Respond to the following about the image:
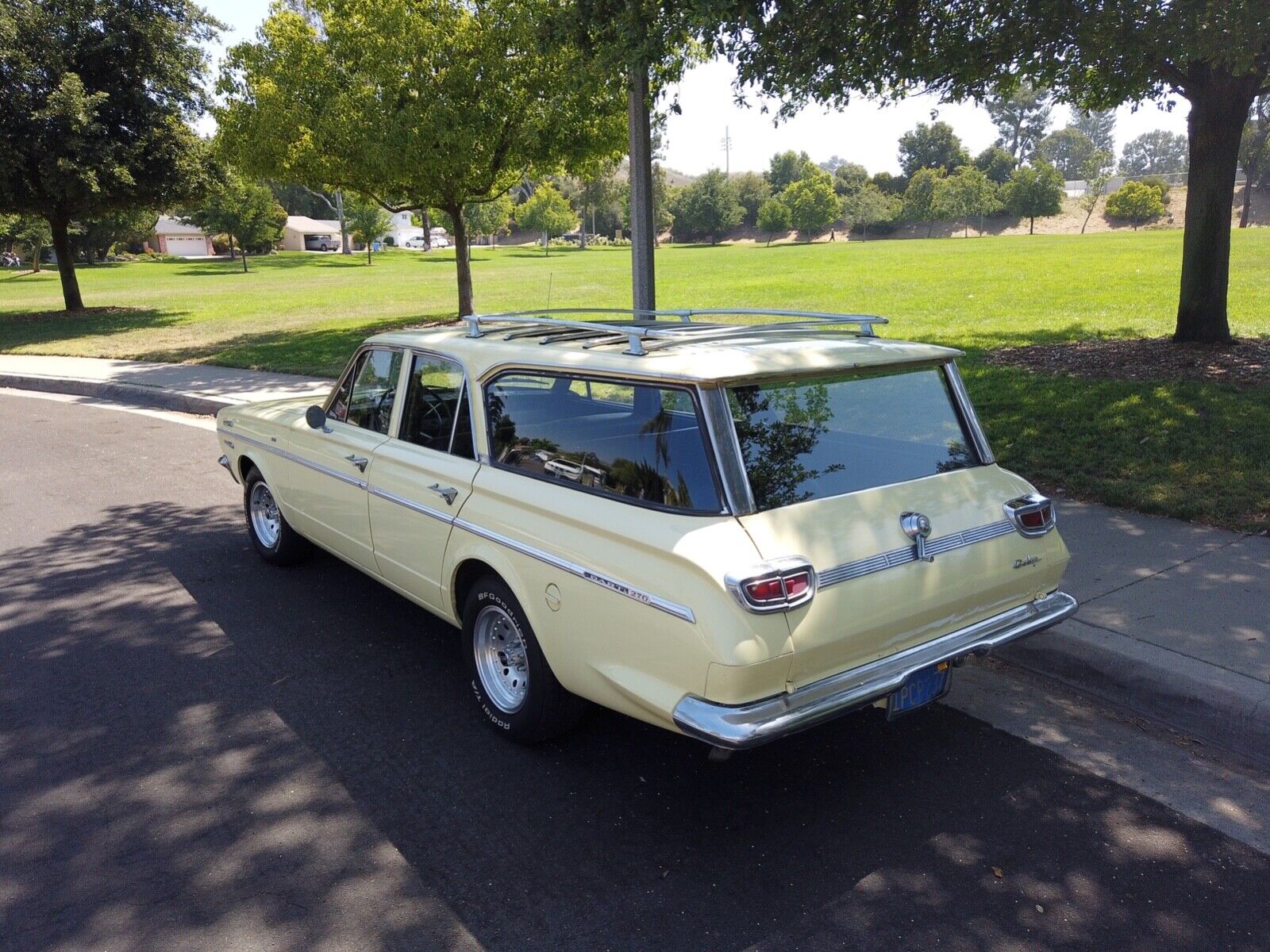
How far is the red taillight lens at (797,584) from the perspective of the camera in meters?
3.16

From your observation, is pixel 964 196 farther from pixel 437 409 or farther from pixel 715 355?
pixel 715 355

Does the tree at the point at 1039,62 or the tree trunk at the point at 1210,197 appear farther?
the tree trunk at the point at 1210,197

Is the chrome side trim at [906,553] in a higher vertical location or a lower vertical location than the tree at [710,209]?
lower

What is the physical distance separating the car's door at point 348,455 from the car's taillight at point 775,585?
2.51 m

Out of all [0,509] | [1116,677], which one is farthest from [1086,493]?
[0,509]

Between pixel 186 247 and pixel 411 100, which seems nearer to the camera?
pixel 411 100

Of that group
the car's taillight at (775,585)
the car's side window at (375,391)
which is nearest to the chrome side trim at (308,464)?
the car's side window at (375,391)

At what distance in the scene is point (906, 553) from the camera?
11.5ft

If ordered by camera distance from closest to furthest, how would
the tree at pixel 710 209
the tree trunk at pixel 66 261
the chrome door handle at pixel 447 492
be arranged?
the chrome door handle at pixel 447 492 < the tree trunk at pixel 66 261 < the tree at pixel 710 209

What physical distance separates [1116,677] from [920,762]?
1192mm

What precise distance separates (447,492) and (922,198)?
92580mm

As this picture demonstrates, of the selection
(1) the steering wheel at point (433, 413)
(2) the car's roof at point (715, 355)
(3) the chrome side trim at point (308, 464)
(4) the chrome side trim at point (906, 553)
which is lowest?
(3) the chrome side trim at point (308, 464)

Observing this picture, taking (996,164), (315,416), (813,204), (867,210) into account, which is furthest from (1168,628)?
(996,164)

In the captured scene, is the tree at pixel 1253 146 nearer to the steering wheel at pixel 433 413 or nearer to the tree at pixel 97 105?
the tree at pixel 97 105
